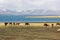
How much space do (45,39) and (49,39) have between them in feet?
1.30

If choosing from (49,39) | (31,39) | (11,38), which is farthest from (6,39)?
(49,39)

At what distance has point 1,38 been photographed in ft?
76.4

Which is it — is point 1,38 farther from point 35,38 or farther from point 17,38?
point 35,38

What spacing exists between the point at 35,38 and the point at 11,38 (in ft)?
7.87

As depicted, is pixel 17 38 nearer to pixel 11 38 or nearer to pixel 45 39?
pixel 11 38

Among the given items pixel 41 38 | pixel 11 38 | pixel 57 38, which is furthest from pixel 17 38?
pixel 57 38

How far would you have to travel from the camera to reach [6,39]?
22719 mm

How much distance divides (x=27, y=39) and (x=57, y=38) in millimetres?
3103

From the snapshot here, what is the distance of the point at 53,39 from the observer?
899 inches

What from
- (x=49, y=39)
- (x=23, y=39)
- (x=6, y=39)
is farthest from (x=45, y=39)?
(x=6, y=39)

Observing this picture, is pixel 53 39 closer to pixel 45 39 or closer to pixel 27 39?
pixel 45 39

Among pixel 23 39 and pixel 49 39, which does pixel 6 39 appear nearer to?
pixel 23 39

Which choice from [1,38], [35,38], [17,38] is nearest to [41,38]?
[35,38]

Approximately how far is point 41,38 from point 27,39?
1515 millimetres
